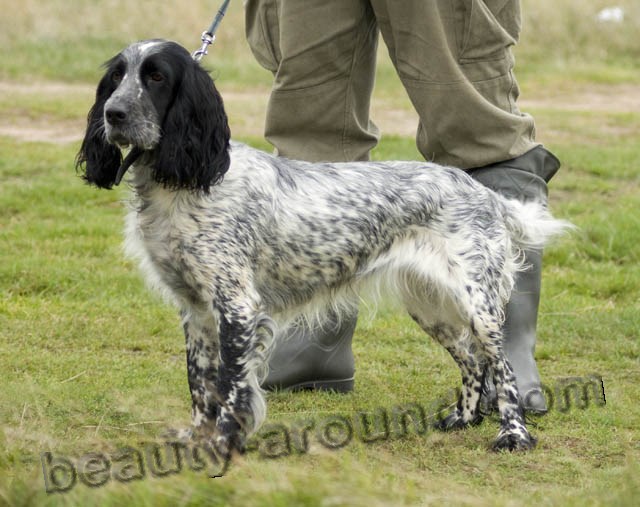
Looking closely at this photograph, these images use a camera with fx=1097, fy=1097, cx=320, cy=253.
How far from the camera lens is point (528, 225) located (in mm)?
4750

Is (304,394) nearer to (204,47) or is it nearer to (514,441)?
(514,441)

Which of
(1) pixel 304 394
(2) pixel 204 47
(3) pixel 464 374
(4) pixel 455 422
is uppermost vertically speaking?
(2) pixel 204 47

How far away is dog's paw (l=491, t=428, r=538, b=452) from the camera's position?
4.26 m

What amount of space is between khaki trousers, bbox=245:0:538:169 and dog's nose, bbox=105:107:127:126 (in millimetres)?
1212

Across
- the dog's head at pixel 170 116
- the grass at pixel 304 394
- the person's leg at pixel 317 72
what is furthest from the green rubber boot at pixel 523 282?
the dog's head at pixel 170 116

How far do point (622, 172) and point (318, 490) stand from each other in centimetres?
685

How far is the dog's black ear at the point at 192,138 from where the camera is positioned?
3918 mm

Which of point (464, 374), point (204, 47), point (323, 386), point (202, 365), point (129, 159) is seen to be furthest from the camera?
point (323, 386)

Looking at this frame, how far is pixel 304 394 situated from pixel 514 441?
1.15 m

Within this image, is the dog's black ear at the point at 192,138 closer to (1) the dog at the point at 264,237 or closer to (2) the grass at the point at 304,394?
(1) the dog at the point at 264,237

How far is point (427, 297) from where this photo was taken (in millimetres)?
4664

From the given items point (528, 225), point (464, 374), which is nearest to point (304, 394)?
point (464, 374)

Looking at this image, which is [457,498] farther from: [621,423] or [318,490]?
[621,423]

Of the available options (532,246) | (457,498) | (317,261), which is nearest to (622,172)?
(532,246)
